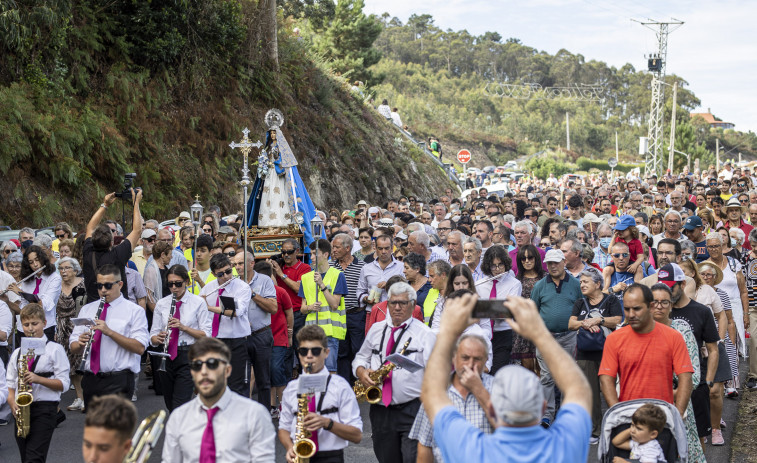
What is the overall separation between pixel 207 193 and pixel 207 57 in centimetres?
481

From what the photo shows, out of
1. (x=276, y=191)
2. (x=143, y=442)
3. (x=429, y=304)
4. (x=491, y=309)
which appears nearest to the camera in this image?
(x=491, y=309)

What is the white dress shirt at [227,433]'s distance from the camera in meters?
4.98

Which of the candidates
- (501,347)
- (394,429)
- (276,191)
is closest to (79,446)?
(394,429)

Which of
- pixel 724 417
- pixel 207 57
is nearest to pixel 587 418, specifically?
pixel 724 417

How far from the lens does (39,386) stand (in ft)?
24.5

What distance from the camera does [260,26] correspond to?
1040 inches

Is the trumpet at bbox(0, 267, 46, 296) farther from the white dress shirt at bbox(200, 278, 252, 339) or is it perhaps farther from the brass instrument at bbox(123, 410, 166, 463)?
the brass instrument at bbox(123, 410, 166, 463)

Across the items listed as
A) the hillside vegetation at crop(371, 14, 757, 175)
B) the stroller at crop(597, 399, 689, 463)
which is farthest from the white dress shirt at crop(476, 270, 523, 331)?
the hillside vegetation at crop(371, 14, 757, 175)

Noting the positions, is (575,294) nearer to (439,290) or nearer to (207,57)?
(439,290)

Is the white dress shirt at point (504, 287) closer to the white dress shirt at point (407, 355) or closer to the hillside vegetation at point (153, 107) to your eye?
the white dress shirt at point (407, 355)

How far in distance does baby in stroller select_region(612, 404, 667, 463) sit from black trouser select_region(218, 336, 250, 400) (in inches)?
170

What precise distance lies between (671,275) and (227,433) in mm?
5337

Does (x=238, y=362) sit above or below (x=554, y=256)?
below

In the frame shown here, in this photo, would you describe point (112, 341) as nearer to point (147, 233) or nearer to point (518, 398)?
point (147, 233)
